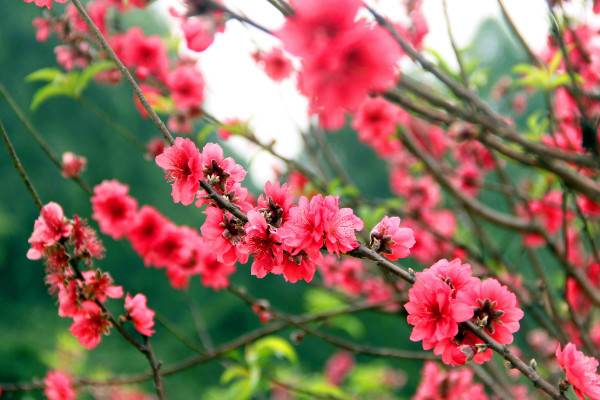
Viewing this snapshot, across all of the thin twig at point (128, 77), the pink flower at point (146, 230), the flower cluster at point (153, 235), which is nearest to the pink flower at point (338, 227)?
the thin twig at point (128, 77)

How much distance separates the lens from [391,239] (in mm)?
819

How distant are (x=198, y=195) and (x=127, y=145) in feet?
29.2

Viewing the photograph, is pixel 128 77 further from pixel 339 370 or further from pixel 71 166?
pixel 339 370

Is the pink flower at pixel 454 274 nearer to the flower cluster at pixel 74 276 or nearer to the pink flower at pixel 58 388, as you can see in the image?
the flower cluster at pixel 74 276

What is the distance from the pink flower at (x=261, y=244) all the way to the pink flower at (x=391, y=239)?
196 mm

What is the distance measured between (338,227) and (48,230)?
2.26ft

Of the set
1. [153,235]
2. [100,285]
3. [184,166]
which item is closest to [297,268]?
[184,166]

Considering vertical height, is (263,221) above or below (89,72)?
below

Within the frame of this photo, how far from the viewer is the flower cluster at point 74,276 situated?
3.11ft

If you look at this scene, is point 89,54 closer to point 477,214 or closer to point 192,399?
point 477,214

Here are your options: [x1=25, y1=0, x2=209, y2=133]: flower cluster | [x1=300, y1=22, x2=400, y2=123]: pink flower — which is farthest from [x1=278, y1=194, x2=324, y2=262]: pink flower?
[x1=25, y1=0, x2=209, y2=133]: flower cluster

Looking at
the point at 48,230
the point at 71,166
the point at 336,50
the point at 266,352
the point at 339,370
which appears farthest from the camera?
the point at 339,370

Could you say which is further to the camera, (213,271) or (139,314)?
(213,271)

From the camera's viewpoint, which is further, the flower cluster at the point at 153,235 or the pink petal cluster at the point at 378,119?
the pink petal cluster at the point at 378,119
